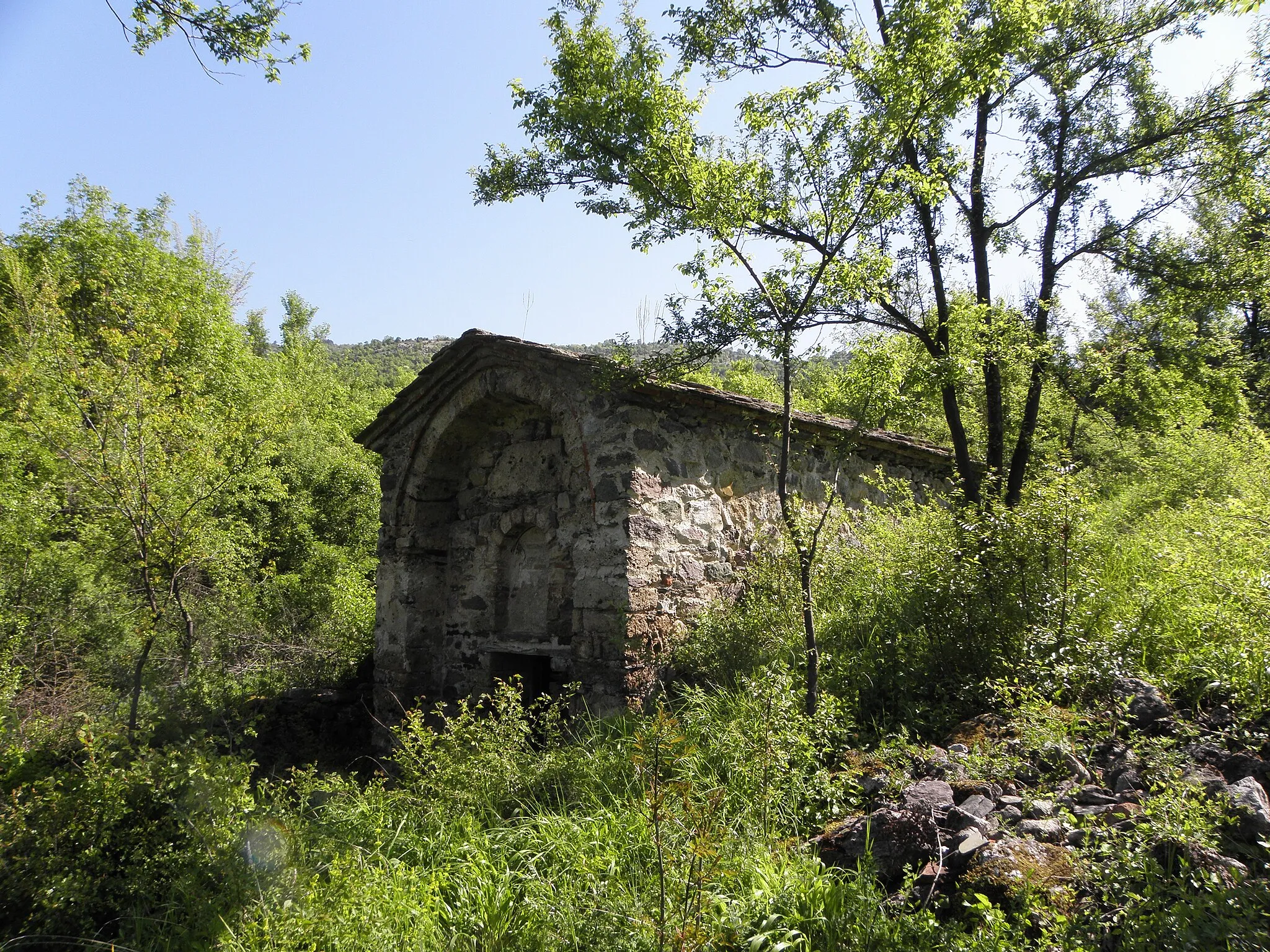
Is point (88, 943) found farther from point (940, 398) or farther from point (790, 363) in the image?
point (940, 398)

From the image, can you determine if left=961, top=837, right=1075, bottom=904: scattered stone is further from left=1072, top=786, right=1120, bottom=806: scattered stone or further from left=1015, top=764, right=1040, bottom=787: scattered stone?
left=1015, top=764, right=1040, bottom=787: scattered stone

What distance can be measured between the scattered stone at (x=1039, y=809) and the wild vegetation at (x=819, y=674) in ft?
0.07

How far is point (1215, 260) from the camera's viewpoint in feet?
22.6

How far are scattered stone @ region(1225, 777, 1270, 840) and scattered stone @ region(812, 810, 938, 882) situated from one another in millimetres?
1088

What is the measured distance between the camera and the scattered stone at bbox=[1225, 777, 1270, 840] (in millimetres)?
2645

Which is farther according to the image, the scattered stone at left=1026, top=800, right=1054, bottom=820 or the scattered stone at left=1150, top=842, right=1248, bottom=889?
the scattered stone at left=1026, top=800, right=1054, bottom=820

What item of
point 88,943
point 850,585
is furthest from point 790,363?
point 88,943

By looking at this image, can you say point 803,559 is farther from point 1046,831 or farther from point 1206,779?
point 1206,779

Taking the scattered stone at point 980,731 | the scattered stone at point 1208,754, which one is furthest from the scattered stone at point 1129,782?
the scattered stone at point 980,731

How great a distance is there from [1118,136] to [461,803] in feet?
27.9

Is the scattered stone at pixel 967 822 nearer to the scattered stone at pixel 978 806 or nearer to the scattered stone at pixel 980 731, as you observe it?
the scattered stone at pixel 978 806

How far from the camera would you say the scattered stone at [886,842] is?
2951mm

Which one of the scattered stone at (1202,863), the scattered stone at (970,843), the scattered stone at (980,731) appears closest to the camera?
the scattered stone at (1202,863)

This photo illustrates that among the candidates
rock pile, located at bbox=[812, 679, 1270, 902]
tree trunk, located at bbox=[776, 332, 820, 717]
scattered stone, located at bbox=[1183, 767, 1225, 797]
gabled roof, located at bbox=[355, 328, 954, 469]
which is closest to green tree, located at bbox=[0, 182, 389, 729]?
gabled roof, located at bbox=[355, 328, 954, 469]
